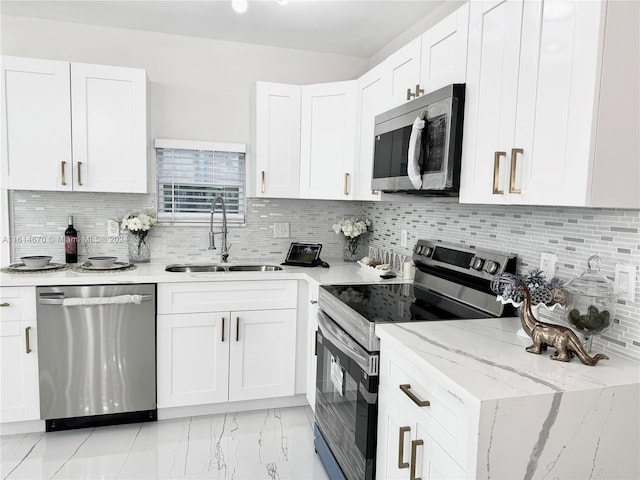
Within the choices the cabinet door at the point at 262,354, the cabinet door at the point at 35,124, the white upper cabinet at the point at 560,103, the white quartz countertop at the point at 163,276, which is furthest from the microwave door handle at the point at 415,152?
the cabinet door at the point at 35,124

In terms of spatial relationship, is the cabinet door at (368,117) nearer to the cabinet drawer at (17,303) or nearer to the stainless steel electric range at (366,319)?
the stainless steel electric range at (366,319)

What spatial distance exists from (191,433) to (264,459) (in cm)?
52

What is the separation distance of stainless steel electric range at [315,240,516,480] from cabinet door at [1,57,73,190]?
70.8 inches

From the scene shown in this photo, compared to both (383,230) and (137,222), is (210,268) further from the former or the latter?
(383,230)

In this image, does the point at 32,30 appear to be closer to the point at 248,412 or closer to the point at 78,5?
the point at 78,5

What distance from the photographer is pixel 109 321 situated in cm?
252

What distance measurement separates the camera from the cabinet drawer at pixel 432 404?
1.17 m

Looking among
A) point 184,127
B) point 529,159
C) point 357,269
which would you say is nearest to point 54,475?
point 357,269

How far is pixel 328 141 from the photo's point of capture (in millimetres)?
2951

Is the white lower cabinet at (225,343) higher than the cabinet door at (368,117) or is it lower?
lower

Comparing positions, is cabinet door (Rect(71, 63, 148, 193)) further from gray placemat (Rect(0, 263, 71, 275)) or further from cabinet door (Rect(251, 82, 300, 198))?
cabinet door (Rect(251, 82, 300, 198))

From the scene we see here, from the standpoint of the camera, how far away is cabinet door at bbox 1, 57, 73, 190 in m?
2.57

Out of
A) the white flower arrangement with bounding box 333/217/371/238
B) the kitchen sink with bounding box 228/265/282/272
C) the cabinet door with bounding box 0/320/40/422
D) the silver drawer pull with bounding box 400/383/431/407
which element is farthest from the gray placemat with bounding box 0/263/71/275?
the silver drawer pull with bounding box 400/383/431/407

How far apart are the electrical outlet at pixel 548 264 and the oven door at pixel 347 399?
0.73 metres
